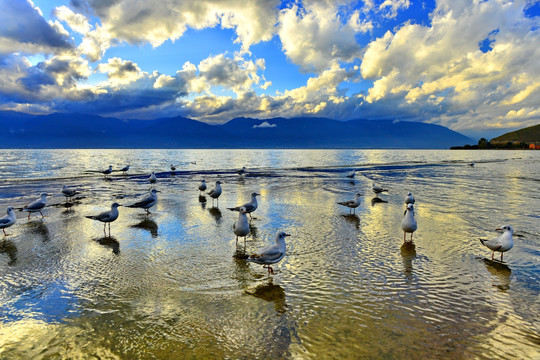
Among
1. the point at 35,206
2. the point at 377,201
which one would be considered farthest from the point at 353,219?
the point at 35,206

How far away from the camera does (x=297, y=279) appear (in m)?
8.26

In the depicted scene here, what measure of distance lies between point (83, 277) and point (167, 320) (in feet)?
12.5

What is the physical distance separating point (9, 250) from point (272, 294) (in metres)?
10.1

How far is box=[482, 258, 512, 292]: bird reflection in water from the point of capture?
26.2 ft

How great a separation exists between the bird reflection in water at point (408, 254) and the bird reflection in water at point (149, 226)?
9.81 m

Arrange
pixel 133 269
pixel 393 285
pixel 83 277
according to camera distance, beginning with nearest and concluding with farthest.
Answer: pixel 393 285 < pixel 83 277 < pixel 133 269

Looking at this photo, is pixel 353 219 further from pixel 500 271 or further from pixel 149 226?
pixel 149 226

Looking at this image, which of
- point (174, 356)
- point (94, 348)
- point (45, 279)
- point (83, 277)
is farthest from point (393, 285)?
point (45, 279)

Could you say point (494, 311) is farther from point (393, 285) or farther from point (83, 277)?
point (83, 277)

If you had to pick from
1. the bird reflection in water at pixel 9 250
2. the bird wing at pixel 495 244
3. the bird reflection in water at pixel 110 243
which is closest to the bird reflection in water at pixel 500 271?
the bird wing at pixel 495 244

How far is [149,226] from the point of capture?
47.0 feet

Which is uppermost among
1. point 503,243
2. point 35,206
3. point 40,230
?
point 503,243

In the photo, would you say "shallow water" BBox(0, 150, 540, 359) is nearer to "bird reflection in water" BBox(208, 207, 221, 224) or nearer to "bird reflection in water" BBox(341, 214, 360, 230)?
"bird reflection in water" BBox(341, 214, 360, 230)

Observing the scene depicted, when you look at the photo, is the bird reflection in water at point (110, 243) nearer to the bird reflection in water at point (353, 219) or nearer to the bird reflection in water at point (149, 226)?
the bird reflection in water at point (149, 226)
